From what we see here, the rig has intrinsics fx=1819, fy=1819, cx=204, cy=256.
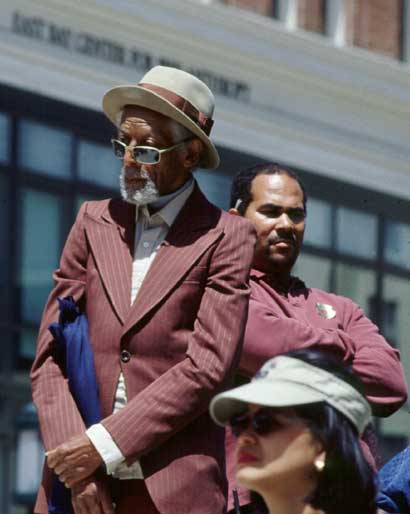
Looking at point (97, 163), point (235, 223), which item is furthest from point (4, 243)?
point (235, 223)

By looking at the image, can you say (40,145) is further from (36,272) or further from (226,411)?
(226,411)

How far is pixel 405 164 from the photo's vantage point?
24.4m

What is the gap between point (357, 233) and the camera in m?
23.2

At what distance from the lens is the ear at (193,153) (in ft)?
18.1

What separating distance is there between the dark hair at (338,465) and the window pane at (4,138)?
15179 millimetres

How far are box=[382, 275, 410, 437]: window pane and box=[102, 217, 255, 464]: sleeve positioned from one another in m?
16.9

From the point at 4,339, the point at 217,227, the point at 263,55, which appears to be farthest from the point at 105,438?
the point at 263,55

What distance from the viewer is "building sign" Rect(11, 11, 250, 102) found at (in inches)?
760

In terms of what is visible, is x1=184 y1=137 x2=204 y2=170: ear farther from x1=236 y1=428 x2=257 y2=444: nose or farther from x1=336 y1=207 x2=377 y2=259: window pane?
x1=336 y1=207 x2=377 y2=259: window pane

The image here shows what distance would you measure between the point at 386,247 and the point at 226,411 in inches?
765

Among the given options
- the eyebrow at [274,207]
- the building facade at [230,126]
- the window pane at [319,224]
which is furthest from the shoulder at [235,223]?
the window pane at [319,224]

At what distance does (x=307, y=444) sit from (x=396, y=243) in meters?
19.8

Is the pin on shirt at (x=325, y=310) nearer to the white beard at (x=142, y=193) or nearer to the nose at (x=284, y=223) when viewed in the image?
the nose at (x=284, y=223)

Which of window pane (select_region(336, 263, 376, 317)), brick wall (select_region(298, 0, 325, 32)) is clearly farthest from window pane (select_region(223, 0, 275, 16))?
window pane (select_region(336, 263, 376, 317))
